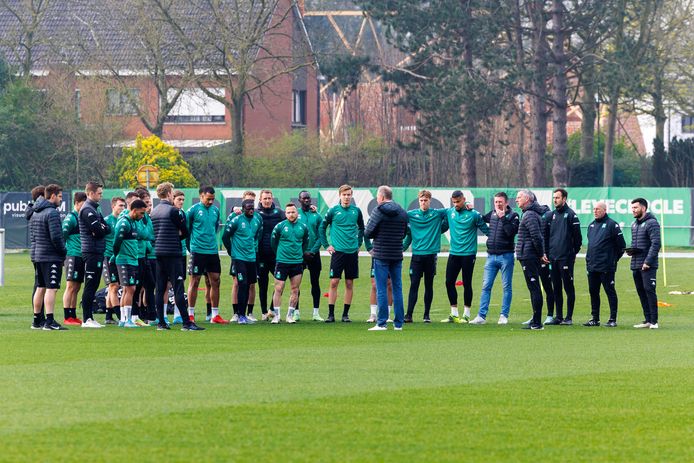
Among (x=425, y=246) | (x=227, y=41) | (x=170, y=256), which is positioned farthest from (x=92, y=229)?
(x=227, y=41)

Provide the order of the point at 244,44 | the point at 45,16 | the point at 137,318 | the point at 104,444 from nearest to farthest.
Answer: the point at 104,444 < the point at 137,318 < the point at 244,44 < the point at 45,16

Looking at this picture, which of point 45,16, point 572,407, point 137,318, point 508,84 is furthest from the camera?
point 45,16

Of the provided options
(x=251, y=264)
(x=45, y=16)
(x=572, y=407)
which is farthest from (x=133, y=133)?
(x=572, y=407)

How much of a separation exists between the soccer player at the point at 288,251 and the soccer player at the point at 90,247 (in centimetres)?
268

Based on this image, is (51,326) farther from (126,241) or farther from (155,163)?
(155,163)

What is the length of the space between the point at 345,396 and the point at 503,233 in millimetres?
9398

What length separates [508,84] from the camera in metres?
48.2

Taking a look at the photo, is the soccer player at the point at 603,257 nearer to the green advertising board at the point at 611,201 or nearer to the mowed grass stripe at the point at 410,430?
the mowed grass stripe at the point at 410,430

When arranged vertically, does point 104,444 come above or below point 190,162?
below

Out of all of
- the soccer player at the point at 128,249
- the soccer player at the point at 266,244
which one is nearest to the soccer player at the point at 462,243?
the soccer player at the point at 266,244

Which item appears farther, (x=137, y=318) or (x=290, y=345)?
(x=137, y=318)

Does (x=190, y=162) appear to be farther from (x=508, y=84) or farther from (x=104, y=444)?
(x=104, y=444)

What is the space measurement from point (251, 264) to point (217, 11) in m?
33.3

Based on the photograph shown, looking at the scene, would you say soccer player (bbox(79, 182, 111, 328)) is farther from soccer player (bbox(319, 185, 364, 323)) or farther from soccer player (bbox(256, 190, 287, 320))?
soccer player (bbox(319, 185, 364, 323))
